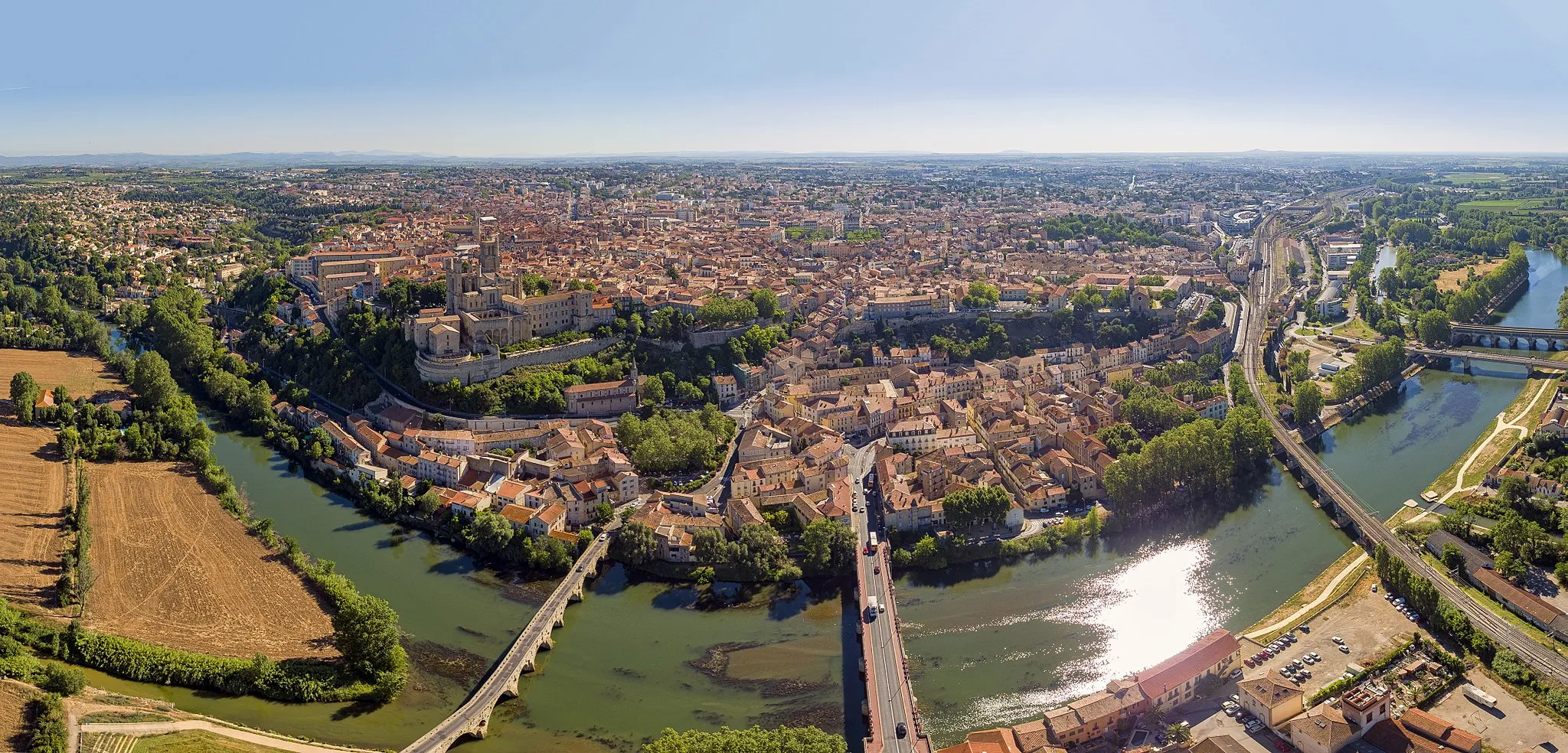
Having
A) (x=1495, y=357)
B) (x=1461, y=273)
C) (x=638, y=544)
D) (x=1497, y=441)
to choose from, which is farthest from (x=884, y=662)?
(x=1461, y=273)

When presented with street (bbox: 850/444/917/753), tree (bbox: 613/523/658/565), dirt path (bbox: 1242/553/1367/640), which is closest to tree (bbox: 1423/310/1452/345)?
dirt path (bbox: 1242/553/1367/640)

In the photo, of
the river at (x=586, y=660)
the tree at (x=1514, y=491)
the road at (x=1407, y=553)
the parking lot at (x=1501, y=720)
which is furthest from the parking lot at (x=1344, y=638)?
the river at (x=586, y=660)

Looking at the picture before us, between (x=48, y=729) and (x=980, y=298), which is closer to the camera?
(x=48, y=729)

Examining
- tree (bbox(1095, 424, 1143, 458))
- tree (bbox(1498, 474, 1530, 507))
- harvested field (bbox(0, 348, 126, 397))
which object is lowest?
tree (bbox(1498, 474, 1530, 507))

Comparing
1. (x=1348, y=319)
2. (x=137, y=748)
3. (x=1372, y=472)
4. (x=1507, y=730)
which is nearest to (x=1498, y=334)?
(x=1348, y=319)

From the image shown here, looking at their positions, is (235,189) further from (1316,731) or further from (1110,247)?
(1316,731)

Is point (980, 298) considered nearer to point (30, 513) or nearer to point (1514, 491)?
point (1514, 491)

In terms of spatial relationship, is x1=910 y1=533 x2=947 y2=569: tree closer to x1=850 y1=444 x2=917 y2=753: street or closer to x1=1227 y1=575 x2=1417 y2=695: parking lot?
x1=850 y1=444 x2=917 y2=753: street
